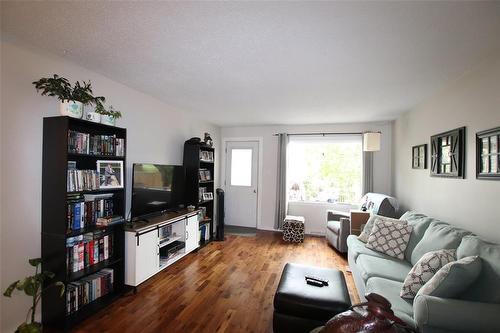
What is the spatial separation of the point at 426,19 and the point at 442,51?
0.62m

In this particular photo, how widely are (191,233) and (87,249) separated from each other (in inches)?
64.2

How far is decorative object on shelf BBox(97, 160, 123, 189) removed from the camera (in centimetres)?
244

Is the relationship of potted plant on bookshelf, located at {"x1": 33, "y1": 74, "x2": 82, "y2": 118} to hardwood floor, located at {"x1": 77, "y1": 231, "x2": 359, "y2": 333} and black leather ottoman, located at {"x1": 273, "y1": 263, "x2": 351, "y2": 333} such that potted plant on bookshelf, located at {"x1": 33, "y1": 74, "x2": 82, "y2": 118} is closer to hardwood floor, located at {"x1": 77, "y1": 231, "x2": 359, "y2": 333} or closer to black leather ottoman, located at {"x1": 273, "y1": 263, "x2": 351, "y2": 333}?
hardwood floor, located at {"x1": 77, "y1": 231, "x2": 359, "y2": 333}

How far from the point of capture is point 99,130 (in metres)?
2.63

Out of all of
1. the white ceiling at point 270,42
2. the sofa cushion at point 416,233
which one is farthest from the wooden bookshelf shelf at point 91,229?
the sofa cushion at point 416,233

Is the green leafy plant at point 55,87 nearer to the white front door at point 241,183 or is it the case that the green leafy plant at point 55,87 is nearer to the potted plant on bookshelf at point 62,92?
the potted plant on bookshelf at point 62,92

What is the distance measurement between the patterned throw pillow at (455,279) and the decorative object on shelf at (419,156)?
82.1 inches

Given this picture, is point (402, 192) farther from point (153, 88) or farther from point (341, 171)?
point (153, 88)

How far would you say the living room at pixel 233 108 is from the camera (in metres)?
1.59

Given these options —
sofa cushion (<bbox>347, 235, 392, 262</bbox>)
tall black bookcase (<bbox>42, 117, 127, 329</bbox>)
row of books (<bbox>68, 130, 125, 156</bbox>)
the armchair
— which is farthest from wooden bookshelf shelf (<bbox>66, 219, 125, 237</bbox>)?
the armchair

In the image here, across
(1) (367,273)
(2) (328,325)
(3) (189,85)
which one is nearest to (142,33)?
(3) (189,85)

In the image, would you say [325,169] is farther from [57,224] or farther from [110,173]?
[57,224]

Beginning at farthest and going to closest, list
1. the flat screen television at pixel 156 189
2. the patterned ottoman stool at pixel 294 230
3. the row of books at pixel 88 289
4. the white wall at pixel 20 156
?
1. the patterned ottoman stool at pixel 294 230
2. the flat screen television at pixel 156 189
3. the row of books at pixel 88 289
4. the white wall at pixel 20 156

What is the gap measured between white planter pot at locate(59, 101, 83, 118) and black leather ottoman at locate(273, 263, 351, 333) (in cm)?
233
